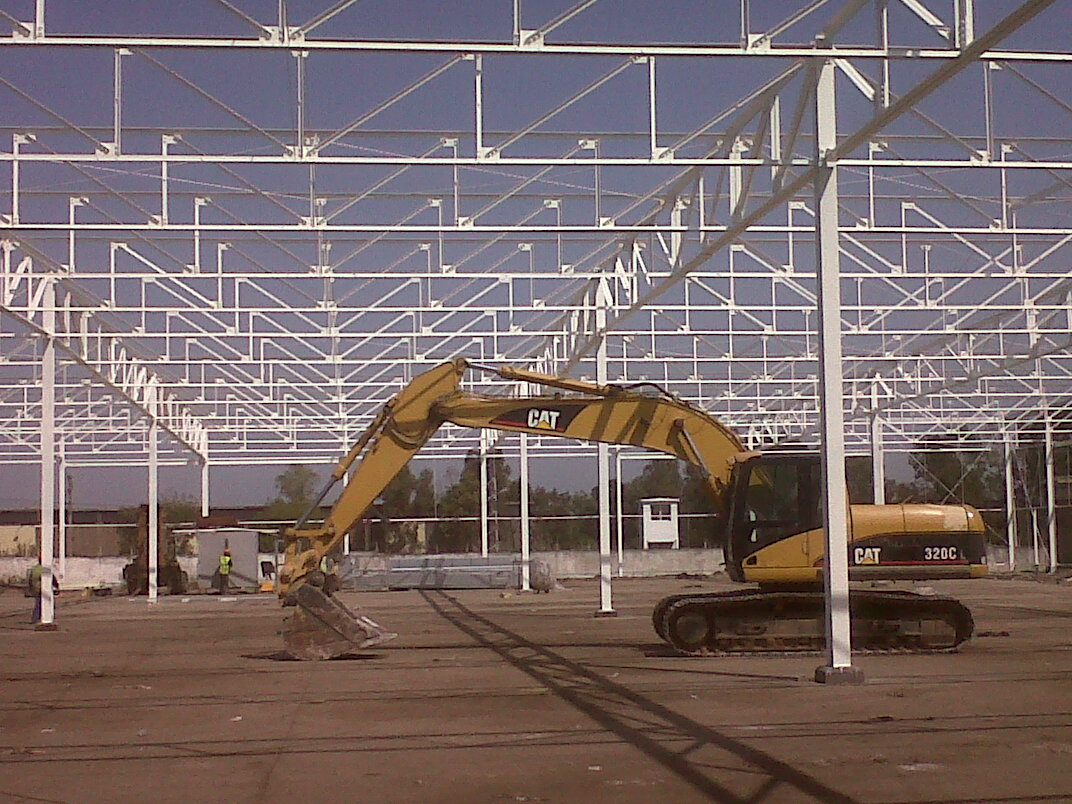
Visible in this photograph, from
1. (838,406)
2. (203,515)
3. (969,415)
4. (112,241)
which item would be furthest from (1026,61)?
(203,515)

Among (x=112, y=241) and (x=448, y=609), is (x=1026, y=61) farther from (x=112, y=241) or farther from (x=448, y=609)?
(x=448, y=609)

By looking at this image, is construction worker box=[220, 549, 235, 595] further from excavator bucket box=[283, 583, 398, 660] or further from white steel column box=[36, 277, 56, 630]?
excavator bucket box=[283, 583, 398, 660]

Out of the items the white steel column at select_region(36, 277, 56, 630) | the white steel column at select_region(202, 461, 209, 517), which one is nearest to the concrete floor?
the white steel column at select_region(36, 277, 56, 630)

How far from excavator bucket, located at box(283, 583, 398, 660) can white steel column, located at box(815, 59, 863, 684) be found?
697 cm

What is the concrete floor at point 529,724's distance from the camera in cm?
1007

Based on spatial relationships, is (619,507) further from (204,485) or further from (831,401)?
(831,401)

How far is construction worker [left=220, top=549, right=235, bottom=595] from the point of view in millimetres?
44500

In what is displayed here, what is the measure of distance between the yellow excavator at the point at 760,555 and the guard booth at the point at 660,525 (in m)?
39.8

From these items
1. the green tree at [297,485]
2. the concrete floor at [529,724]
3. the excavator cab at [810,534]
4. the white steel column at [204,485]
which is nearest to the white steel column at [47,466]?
the concrete floor at [529,724]

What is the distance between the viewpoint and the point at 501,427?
21.2 metres

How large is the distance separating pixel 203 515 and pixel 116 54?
120 ft

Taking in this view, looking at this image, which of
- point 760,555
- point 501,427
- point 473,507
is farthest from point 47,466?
point 473,507

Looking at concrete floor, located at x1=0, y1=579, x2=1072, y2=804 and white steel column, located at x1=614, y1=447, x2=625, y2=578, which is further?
white steel column, located at x1=614, y1=447, x2=625, y2=578

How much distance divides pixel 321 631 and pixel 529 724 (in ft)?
25.1
